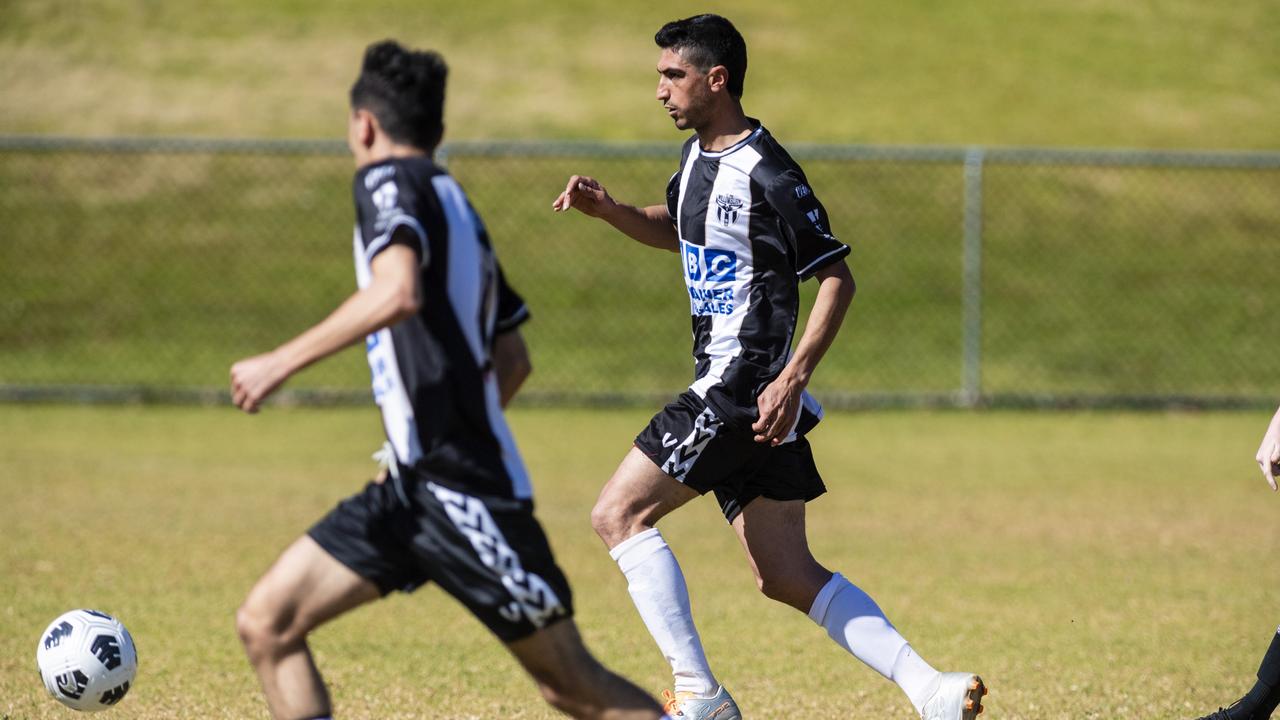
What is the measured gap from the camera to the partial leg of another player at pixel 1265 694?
5.00 m

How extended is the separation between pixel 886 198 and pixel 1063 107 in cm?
692

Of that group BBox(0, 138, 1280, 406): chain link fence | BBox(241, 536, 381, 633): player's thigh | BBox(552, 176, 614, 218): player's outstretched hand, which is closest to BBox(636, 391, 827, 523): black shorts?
BBox(552, 176, 614, 218): player's outstretched hand

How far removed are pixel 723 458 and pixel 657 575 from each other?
435 mm

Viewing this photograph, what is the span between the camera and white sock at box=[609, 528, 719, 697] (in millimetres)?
4992

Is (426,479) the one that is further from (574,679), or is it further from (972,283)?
(972,283)

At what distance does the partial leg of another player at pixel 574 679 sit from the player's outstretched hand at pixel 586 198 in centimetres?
187

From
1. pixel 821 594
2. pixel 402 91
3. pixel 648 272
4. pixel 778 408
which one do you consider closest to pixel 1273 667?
pixel 821 594

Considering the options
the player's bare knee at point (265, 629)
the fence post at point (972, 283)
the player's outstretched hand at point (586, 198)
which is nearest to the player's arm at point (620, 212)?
the player's outstretched hand at point (586, 198)

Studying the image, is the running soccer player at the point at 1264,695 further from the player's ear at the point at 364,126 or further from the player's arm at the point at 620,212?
the player's ear at the point at 364,126

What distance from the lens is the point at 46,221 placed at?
1944 cm

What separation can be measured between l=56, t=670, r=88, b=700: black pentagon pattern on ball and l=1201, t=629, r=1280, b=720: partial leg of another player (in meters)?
3.72

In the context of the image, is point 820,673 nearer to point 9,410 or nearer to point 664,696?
point 664,696

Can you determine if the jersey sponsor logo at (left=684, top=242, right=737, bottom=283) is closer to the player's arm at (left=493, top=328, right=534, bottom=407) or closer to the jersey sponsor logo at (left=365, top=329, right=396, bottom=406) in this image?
the player's arm at (left=493, top=328, right=534, bottom=407)

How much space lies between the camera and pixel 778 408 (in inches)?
192
